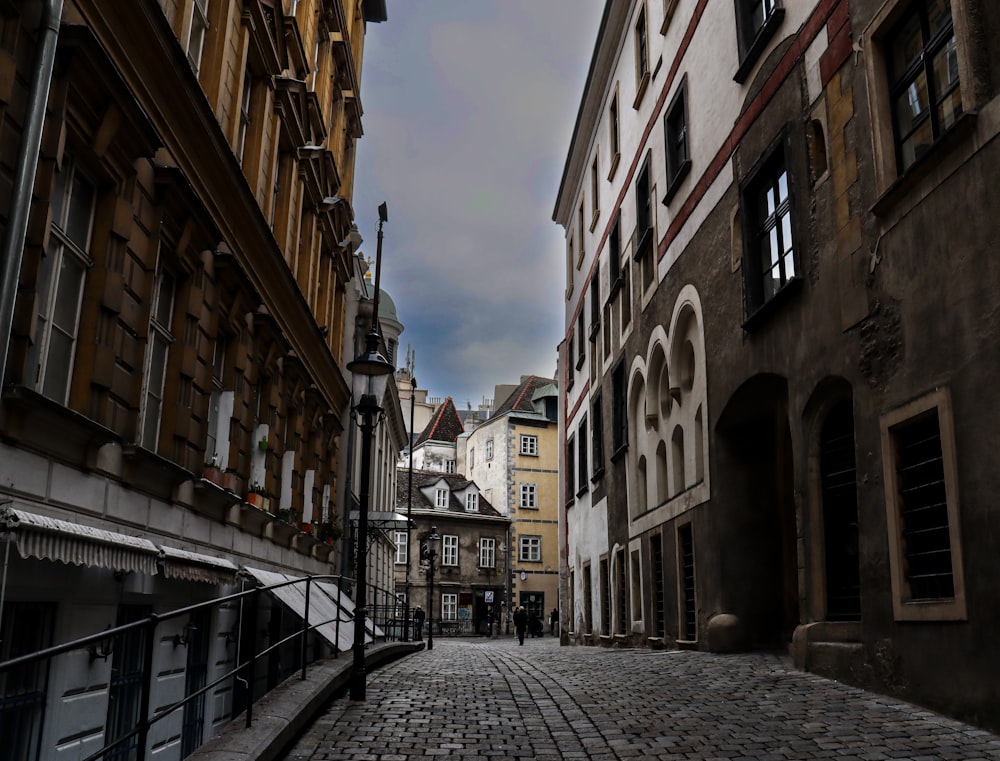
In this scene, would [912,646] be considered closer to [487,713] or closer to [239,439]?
[487,713]

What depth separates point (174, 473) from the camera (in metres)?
10.1

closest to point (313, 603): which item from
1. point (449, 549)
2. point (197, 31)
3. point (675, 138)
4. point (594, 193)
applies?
point (197, 31)

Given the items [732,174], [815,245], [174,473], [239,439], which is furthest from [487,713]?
[732,174]

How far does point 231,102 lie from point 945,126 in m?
8.87

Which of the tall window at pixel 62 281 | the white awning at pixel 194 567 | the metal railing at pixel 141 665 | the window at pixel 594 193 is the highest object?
the window at pixel 594 193

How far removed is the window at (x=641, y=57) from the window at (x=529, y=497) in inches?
1783

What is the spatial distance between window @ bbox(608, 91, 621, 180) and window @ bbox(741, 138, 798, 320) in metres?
12.3

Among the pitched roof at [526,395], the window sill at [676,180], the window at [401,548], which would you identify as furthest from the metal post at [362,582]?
the pitched roof at [526,395]

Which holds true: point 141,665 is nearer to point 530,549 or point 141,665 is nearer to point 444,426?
point 530,549

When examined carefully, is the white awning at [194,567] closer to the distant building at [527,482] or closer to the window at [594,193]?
the window at [594,193]

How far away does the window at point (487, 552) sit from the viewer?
6256 centimetres

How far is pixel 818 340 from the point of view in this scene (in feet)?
38.8

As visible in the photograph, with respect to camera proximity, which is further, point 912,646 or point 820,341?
point 820,341

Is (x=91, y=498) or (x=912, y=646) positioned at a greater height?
(x=91, y=498)
